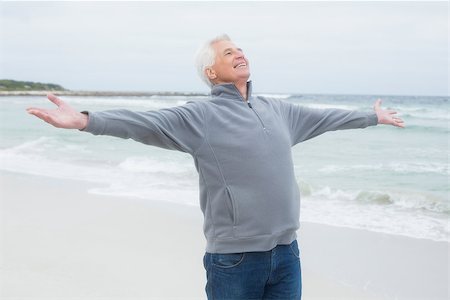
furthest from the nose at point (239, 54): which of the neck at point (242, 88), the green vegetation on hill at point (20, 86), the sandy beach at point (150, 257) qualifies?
the green vegetation on hill at point (20, 86)

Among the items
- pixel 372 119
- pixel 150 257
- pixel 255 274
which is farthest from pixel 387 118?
pixel 150 257

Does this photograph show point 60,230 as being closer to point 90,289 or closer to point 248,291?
point 90,289

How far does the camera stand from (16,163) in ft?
36.4

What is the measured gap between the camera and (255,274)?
2264 millimetres

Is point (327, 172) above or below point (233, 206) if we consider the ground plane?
below

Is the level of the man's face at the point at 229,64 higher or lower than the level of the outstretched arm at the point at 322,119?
higher

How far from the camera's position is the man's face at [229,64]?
236 cm

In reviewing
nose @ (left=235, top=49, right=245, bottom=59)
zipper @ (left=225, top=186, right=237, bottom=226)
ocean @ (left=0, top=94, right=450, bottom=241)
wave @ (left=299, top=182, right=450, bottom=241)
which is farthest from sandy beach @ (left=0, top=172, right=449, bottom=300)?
nose @ (left=235, top=49, right=245, bottom=59)

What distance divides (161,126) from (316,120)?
2.72 feet

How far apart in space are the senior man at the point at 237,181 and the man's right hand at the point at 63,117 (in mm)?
206

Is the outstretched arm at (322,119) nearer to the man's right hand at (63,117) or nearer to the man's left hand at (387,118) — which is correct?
the man's left hand at (387,118)

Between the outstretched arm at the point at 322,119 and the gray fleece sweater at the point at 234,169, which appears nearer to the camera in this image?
the gray fleece sweater at the point at 234,169

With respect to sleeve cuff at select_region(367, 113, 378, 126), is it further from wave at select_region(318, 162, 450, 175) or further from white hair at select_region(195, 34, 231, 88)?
wave at select_region(318, 162, 450, 175)

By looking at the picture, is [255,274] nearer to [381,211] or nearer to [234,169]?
[234,169]
